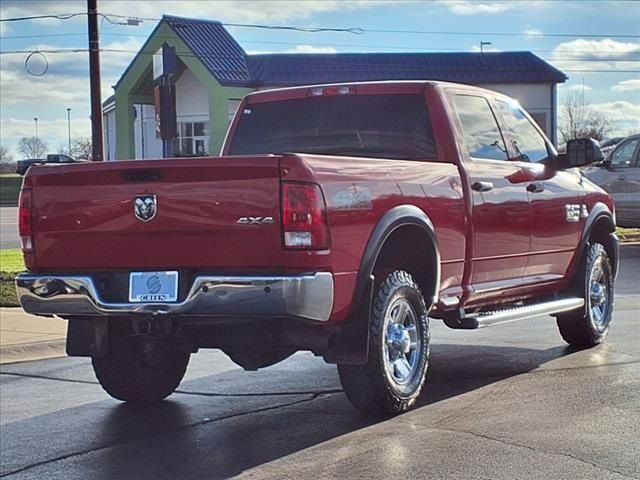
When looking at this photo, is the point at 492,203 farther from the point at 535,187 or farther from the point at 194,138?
the point at 194,138

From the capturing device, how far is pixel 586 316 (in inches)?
343

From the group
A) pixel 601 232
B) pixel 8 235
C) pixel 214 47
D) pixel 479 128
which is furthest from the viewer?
pixel 214 47

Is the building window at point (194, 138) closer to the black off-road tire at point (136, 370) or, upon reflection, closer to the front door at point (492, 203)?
the front door at point (492, 203)

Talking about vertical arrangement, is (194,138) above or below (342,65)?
below

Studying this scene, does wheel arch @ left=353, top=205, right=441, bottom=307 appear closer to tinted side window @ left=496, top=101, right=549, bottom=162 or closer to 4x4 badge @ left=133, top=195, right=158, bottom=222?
4x4 badge @ left=133, top=195, right=158, bottom=222

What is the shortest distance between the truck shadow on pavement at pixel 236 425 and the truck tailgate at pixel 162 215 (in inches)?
41.9

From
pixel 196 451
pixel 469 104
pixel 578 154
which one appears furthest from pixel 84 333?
pixel 578 154

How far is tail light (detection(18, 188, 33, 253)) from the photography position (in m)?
6.36

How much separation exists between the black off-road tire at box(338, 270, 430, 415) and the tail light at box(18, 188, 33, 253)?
6.81 ft

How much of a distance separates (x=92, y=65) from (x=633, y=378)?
13592 mm

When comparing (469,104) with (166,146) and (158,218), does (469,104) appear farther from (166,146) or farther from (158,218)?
(166,146)

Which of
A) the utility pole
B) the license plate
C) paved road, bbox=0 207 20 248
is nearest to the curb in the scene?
the license plate

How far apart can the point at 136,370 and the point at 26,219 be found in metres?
1.46

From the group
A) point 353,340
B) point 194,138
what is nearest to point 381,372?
point 353,340
